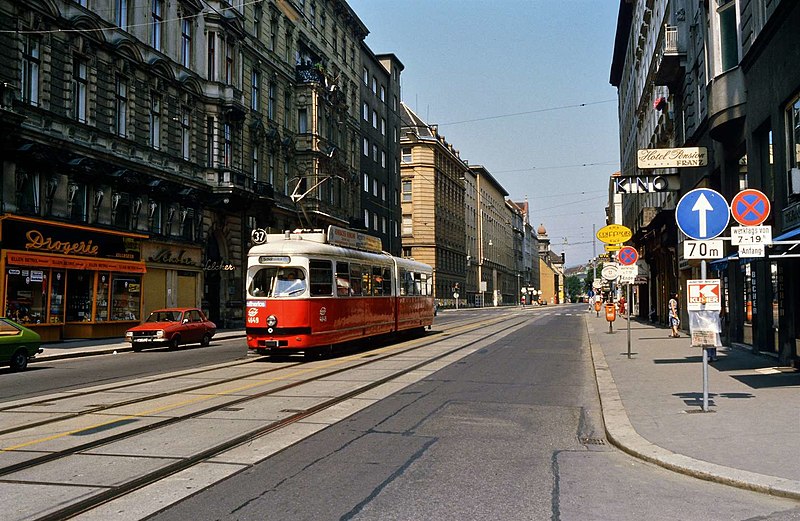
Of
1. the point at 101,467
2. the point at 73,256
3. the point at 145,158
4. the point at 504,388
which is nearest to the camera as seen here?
the point at 101,467

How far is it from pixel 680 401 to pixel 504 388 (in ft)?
11.1

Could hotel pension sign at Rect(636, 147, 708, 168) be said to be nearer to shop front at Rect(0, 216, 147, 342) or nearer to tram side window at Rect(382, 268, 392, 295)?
tram side window at Rect(382, 268, 392, 295)

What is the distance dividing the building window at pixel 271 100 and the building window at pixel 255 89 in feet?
4.66

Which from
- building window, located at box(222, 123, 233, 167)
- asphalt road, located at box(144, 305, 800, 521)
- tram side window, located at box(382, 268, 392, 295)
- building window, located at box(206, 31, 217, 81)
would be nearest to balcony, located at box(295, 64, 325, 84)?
building window, located at box(222, 123, 233, 167)

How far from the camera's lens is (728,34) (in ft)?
63.9

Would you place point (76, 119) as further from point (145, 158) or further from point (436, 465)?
point (436, 465)

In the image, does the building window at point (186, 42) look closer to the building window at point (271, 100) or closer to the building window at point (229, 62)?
the building window at point (229, 62)

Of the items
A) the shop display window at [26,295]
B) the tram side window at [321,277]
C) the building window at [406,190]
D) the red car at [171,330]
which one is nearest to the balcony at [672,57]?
the tram side window at [321,277]

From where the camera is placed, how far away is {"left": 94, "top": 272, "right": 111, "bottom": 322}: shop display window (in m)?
29.6

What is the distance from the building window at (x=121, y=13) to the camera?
30.9 m

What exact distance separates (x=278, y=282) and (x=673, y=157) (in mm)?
12643

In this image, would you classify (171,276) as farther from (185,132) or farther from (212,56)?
(212,56)

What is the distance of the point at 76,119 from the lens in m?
28.0

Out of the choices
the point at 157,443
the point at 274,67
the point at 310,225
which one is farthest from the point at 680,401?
the point at 274,67
